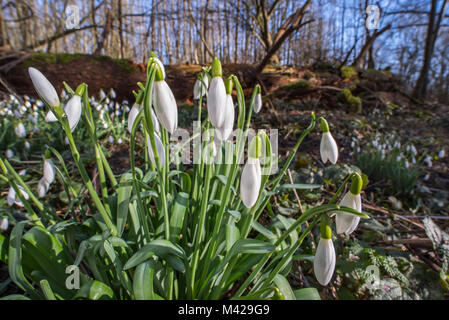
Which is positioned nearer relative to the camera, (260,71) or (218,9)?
(260,71)

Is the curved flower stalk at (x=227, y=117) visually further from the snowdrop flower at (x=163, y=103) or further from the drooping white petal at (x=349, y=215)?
the drooping white petal at (x=349, y=215)

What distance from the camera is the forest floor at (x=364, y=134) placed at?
118 centimetres

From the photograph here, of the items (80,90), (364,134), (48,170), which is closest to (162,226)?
(48,170)

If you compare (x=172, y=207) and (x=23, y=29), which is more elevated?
(x=23, y=29)

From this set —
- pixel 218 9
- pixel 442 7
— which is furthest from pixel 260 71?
pixel 442 7

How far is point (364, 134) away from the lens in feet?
10.6

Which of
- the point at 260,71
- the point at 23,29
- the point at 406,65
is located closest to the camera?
the point at 260,71

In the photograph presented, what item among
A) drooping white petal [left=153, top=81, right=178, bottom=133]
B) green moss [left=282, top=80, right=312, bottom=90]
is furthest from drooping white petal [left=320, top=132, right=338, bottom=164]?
green moss [left=282, top=80, right=312, bottom=90]

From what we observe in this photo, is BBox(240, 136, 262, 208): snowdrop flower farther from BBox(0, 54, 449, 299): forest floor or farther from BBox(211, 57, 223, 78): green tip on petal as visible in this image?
BBox(0, 54, 449, 299): forest floor

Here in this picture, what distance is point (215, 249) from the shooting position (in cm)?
88

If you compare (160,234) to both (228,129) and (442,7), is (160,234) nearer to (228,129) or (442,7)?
(228,129)

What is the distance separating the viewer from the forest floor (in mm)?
1183

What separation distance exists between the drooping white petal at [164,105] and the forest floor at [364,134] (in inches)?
33.9

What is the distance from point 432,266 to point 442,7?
21.2ft
